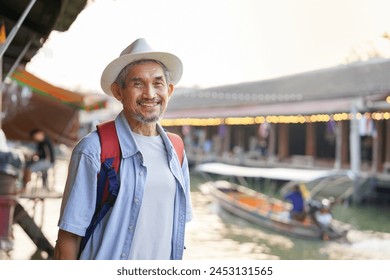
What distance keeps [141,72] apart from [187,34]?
4.99 feet

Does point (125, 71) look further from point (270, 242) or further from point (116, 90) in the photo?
point (270, 242)

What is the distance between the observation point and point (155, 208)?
1.30m

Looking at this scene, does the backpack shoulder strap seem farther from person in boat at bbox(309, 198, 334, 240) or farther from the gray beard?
person in boat at bbox(309, 198, 334, 240)

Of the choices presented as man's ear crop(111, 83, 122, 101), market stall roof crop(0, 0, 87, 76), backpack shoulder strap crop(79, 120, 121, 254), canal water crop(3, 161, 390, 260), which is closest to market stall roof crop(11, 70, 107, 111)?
market stall roof crop(0, 0, 87, 76)

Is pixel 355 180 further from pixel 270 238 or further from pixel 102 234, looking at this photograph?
pixel 102 234

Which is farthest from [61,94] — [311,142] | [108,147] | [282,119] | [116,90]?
[311,142]

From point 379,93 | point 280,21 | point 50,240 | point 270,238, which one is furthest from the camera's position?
point 379,93

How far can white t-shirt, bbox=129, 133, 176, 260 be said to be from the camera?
1295 mm

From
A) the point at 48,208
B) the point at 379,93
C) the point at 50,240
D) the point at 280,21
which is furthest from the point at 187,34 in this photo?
the point at 379,93

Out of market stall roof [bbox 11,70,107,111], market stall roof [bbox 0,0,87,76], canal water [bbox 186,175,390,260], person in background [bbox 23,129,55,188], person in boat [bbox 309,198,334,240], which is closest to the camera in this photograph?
market stall roof [bbox 0,0,87,76]

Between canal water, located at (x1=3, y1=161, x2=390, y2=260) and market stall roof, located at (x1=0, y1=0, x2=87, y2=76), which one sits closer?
market stall roof, located at (x1=0, y1=0, x2=87, y2=76)

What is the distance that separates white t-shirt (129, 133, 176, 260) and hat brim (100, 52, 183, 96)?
0.47 feet

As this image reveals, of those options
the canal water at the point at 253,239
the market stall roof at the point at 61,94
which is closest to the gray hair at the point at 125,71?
the market stall roof at the point at 61,94

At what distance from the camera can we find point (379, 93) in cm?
620
